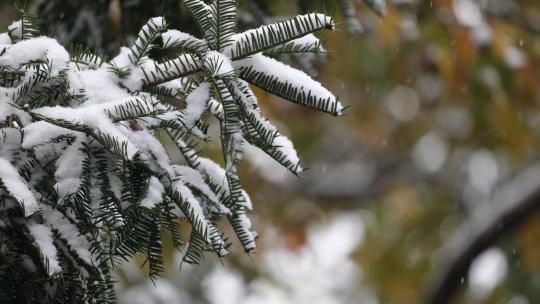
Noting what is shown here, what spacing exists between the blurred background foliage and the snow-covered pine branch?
698mm

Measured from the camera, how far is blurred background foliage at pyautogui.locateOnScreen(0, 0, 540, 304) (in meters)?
3.27

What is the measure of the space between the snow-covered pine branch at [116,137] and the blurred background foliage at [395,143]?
70cm

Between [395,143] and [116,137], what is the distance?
891 cm

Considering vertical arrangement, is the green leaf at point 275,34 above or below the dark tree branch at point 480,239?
below

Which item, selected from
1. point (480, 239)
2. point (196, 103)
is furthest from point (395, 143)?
point (196, 103)

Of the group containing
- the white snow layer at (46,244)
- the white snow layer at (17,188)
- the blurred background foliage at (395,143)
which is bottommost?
the white snow layer at (46,244)

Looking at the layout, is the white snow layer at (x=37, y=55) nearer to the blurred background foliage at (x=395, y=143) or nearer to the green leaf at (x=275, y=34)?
the green leaf at (x=275, y=34)

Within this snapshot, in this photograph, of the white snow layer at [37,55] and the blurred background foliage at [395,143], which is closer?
the white snow layer at [37,55]

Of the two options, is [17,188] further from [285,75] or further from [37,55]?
[285,75]

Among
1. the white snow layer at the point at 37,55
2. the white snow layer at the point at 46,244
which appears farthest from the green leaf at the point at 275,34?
the white snow layer at the point at 46,244

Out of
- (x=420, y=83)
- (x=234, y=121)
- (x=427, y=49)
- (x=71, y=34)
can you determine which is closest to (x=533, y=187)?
(x=427, y=49)

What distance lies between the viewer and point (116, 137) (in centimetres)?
110

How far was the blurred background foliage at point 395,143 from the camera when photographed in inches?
129

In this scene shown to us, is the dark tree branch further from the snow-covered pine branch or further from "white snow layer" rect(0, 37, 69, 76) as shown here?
"white snow layer" rect(0, 37, 69, 76)
